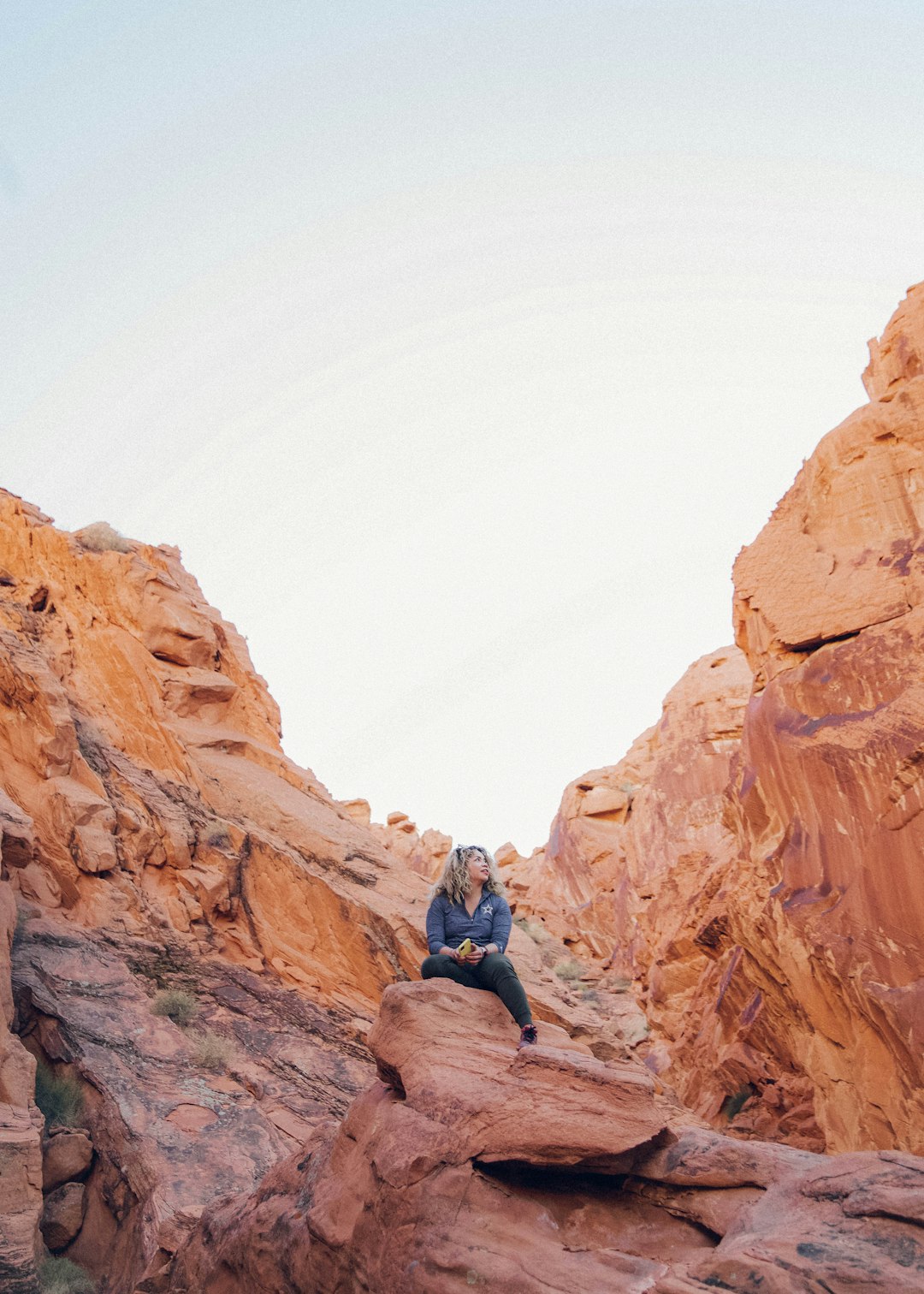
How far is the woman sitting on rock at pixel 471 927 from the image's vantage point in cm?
757

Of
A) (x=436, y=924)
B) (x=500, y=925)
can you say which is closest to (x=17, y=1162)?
(x=436, y=924)

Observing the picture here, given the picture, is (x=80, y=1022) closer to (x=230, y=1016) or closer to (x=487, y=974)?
(x=230, y=1016)

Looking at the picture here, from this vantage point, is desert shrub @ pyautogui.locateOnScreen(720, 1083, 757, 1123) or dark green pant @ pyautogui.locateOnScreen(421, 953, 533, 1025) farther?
desert shrub @ pyautogui.locateOnScreen(720, 1083, 757, 1123)

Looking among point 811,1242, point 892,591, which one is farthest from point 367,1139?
point 892,591

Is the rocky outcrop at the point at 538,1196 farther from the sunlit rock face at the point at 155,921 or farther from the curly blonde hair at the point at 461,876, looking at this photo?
the sunlit rock face at the point at 155,921

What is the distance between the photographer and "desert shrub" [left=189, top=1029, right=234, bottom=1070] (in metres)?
11.9

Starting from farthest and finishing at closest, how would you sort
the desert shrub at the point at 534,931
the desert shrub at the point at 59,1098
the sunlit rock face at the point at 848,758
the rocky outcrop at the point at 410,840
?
the rocky outcrop at the point at 410,840, the desert shrub at the point at 534,931, the sunlit rock face at the point at 848,758, the desert shrub at the point at 59,1098

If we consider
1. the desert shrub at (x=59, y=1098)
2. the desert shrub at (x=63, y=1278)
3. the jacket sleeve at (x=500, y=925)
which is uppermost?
the jacket sleeve at (x=500, y=925)

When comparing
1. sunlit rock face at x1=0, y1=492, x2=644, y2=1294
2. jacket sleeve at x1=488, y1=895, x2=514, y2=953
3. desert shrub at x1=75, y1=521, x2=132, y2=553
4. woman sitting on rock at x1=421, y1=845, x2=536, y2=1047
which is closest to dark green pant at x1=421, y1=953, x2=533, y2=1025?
woman sitting on rock at x1=421, y1=845, x2=536, y2=1047

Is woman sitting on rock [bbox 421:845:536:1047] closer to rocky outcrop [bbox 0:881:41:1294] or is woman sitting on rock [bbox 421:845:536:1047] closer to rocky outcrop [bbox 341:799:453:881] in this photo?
rocky outcrop [bbox 0:881:41:1294]

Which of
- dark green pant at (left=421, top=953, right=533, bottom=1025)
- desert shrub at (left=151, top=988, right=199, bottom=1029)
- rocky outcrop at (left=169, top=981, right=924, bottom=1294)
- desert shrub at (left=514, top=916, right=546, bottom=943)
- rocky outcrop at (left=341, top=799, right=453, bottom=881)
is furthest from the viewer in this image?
rocky outcrop at (left=341, top=799, right=453, bottom=881)

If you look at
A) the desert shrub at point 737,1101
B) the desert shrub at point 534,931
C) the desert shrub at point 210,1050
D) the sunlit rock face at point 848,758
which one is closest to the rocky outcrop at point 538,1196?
the desert shrub at point 210,1050

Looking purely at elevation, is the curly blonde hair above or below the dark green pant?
above

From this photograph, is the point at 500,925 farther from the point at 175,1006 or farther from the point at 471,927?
the point at 175,1006
